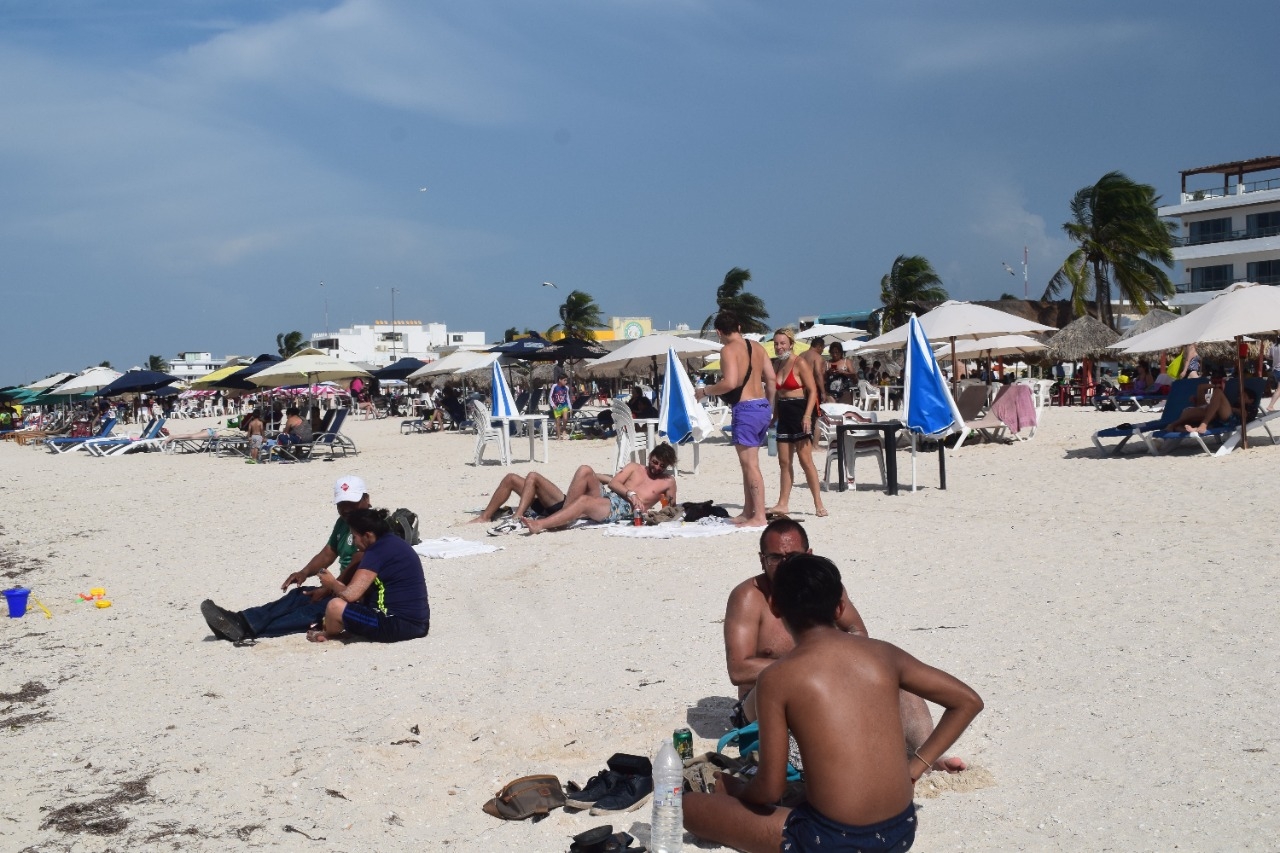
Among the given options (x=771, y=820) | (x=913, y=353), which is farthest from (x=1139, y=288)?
(x=771, y=820)

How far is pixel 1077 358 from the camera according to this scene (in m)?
27.0

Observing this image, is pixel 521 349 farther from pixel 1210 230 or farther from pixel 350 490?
pixel 1210 230

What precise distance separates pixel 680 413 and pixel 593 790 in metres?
7.13

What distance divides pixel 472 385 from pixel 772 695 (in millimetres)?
43115

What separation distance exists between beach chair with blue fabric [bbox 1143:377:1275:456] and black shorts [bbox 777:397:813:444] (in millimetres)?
5404

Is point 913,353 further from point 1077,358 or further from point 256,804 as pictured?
point 1077,358

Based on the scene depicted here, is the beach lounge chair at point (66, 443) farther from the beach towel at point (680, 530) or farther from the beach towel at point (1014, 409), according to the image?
the beach towel at point (680, 530)

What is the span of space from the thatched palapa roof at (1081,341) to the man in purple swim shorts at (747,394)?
68.1 ft

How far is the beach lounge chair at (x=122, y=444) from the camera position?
956 inches

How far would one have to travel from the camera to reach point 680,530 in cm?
858

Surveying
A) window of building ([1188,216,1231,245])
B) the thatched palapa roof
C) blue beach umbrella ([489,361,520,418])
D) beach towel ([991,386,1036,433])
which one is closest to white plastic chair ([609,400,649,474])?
blue beach umbrella ([489,361,520,418])

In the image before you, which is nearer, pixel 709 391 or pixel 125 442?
pixel 709 391

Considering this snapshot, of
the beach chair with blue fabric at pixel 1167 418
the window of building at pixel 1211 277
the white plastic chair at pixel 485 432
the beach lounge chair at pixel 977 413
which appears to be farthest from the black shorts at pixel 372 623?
the window of building at pixel 1211 277

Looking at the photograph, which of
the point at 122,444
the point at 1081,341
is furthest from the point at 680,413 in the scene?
the point at 1081,341
